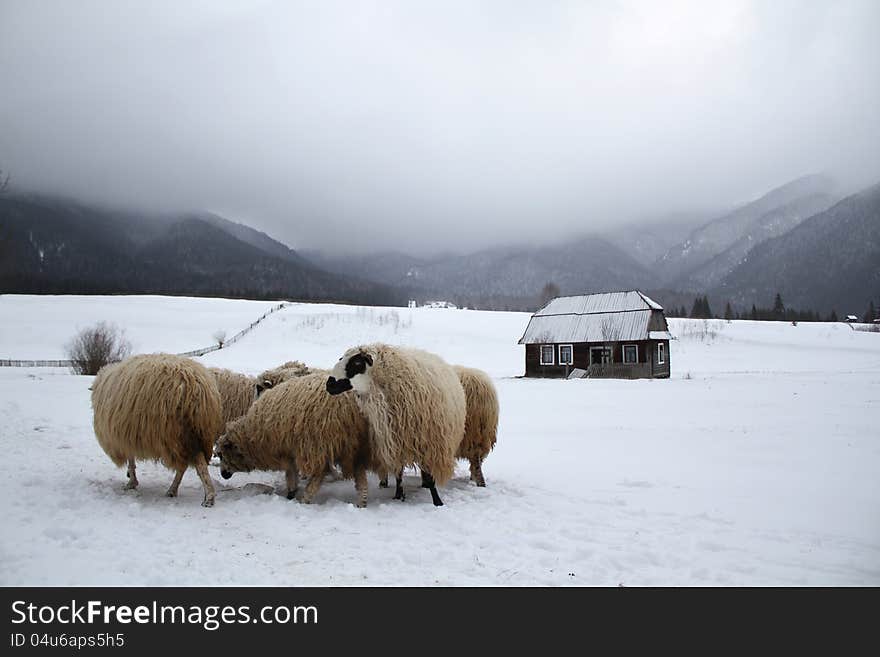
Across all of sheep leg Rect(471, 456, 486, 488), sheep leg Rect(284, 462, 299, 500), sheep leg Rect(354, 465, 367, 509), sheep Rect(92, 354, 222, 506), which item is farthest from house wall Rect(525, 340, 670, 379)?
sheep Rect(92, 354, 222, 506)

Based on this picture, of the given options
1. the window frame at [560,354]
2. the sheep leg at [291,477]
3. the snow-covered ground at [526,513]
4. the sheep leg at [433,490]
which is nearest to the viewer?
the snow-covered ground at [526,513]

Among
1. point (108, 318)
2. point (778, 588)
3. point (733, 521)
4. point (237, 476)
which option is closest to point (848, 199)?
point (733, 521)

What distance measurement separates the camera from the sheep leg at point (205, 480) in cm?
673

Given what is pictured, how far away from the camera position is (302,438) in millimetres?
7355

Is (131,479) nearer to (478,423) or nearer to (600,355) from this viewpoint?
(478,423)

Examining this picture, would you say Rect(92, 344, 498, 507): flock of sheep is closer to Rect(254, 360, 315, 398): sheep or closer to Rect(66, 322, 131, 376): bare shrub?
Rect(254, 360, 315, 398): sheep

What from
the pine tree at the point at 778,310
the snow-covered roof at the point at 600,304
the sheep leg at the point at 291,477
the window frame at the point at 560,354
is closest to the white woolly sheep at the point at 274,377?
the sheep leg at the point at 291,477

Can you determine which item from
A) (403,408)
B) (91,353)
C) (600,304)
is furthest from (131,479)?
(600,304)

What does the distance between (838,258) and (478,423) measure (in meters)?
27.9

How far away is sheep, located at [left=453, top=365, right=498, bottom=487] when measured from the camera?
8672mm

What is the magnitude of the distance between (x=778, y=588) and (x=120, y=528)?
21.1ft

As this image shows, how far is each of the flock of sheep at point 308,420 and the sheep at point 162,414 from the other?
0.01 meters

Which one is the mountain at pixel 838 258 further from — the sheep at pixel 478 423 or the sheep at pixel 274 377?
the sheep at pixel 274 377
